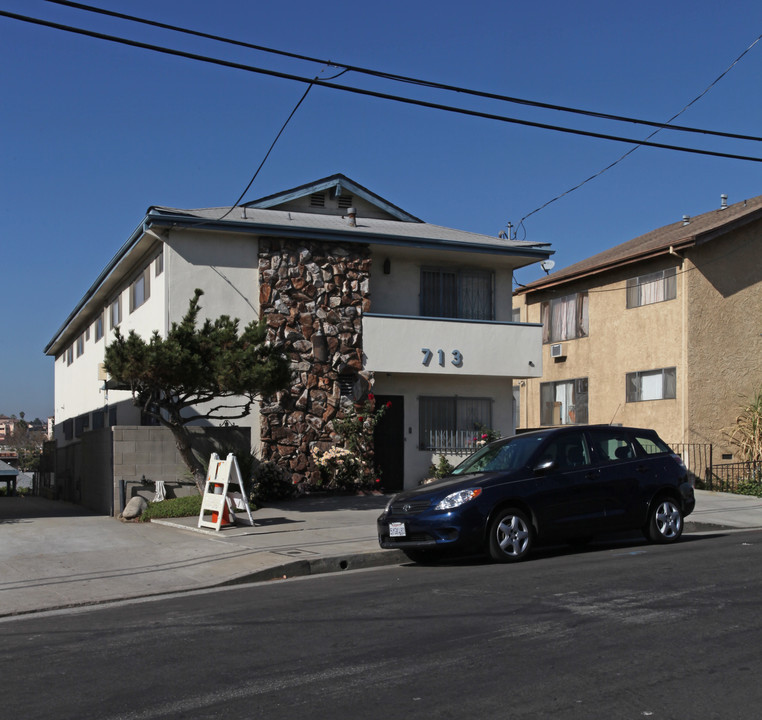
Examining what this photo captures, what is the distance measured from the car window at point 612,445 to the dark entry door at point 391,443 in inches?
362

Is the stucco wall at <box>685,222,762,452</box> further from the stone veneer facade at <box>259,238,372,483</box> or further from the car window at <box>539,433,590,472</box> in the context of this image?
the car window at <box>539,433,590,472</box>

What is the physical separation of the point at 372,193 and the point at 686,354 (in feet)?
30.9

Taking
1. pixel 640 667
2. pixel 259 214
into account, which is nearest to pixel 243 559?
pixel 640 667

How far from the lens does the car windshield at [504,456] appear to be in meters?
11.6

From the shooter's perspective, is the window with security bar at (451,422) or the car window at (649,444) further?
the window with security bar at (451,422)

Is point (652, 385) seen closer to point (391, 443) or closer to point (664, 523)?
point (391, 443)

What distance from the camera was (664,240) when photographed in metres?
26.3

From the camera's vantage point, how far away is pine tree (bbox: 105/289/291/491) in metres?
14.6

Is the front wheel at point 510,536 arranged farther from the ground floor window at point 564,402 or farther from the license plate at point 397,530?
the ground floor window at point 564,402

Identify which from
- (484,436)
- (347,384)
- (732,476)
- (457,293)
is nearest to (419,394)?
(484,436)

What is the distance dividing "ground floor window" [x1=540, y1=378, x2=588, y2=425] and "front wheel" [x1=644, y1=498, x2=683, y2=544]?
641 inches

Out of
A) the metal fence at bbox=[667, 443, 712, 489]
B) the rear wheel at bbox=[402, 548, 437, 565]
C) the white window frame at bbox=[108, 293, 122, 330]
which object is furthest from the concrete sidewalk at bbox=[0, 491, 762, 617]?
the white window frame at bbox=[108, 293, 122, 330]

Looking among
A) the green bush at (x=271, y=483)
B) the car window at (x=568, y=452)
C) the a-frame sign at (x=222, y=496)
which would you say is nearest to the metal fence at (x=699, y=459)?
the green bush at (x=271, y=483)

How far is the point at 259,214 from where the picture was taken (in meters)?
21.2
